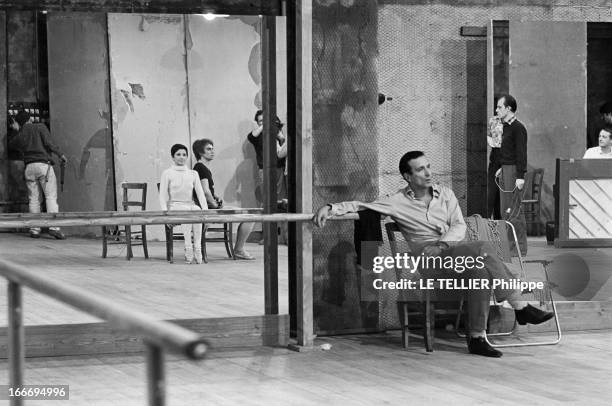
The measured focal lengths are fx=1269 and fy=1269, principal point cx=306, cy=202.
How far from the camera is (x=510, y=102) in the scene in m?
7.80

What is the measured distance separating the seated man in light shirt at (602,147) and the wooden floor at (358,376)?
116 centimetres

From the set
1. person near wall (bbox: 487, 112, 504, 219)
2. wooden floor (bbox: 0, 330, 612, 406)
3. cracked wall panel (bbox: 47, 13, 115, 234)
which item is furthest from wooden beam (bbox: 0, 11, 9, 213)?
person near wall (bbox: 487, 112, 504, 219)

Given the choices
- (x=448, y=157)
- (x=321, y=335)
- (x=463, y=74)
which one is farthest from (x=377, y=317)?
(x=463, y=74)

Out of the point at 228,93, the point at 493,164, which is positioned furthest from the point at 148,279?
the point at 493,164

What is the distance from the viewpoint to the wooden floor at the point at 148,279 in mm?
6996

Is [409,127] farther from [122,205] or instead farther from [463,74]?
[122,205]

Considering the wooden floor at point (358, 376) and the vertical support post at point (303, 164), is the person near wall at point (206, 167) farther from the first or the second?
the wooden floor at point (358, 376)

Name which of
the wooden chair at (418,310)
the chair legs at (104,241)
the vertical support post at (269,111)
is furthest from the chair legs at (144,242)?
the wooden chair at (418,310)

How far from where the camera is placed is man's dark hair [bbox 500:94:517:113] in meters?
7.80

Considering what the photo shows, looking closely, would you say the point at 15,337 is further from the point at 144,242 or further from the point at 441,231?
the point at 441,231

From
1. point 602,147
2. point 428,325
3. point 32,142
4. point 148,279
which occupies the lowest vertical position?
point 428,325

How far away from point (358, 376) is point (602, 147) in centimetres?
251

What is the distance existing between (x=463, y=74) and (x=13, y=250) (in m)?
2.95

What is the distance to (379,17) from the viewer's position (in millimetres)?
7703
